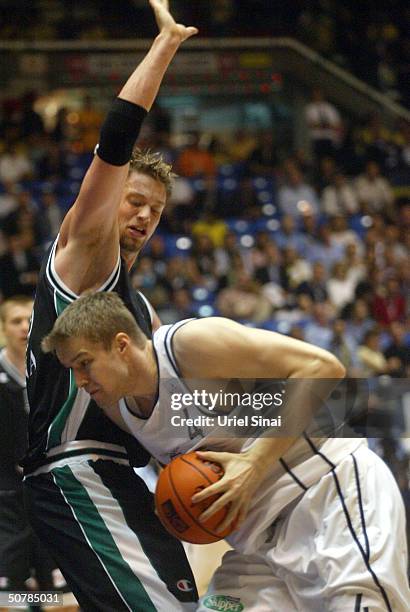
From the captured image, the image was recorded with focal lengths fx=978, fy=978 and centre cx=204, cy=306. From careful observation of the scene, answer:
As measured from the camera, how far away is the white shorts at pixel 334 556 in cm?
266

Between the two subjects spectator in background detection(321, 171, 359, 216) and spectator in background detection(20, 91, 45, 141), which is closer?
spectator in background detection(321, 171, 359, 216)

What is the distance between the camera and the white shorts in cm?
266

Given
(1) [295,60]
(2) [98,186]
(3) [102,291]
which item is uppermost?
(1) [295,60]

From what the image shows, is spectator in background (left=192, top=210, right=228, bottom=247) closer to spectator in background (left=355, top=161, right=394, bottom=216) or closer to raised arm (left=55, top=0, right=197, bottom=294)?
spectator in background (left=355, top=161, right=394, bottom=216)

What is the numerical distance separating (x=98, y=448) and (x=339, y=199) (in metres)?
9.04

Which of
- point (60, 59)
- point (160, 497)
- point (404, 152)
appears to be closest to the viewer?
point (160, 497)

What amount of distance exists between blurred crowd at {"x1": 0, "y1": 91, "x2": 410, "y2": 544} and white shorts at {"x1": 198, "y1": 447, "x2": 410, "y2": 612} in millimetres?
4892

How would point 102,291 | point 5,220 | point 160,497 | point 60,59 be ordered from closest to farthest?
point 160,497
point 102,291
point 5,220
point 60,59

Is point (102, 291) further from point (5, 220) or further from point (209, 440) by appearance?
point (5, 220)

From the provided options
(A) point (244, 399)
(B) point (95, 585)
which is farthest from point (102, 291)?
(B) point (95, 585)

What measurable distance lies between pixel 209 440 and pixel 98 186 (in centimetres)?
80

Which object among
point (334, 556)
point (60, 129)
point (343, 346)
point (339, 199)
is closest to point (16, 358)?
point (334, 556)

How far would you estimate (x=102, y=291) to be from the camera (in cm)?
287

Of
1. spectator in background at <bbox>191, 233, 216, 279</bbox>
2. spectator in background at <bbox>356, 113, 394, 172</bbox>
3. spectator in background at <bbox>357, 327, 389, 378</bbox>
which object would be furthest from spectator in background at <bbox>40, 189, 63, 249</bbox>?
spectator in background at <bbox>356, 113, 394, 172</bbox>
